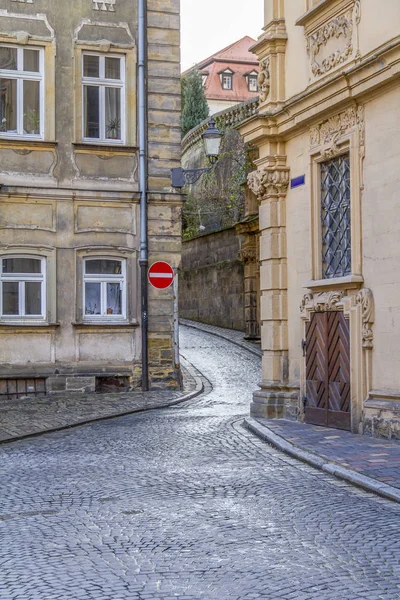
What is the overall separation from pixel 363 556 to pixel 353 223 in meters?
8.13

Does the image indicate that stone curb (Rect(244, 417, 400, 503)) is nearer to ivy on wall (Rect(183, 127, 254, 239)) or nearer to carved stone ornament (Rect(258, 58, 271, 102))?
carved stone ornament (Rect(258, 58, 271, 102))

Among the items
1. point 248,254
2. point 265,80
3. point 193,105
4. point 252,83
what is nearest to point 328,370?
point 265,80

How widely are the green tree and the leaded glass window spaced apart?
5059 cm

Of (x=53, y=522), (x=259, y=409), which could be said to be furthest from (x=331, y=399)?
(x=53, y=522)

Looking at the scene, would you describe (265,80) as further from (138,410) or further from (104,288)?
(104,288)

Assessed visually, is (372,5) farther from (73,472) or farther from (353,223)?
(73,472)

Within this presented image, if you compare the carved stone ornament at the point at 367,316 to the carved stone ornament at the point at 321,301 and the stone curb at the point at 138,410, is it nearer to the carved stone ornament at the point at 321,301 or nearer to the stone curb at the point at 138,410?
the carved stone ornament at the point at 321,301

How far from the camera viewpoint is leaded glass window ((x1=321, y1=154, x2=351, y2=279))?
49.1 ft

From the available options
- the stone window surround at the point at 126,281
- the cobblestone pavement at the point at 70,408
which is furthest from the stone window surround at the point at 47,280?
the cobblestone pavement at the point at 70,408

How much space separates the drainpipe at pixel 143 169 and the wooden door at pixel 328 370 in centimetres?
684

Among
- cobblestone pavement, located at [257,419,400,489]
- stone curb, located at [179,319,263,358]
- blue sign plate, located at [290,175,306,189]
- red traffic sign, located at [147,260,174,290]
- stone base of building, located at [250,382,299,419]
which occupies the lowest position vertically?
cobblestone pavement, located at [257,419,400,489]

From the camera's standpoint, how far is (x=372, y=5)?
1398 centimetres

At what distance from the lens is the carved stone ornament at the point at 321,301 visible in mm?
14836

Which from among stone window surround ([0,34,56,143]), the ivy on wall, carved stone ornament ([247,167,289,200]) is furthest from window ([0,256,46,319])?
the ivy on wall
